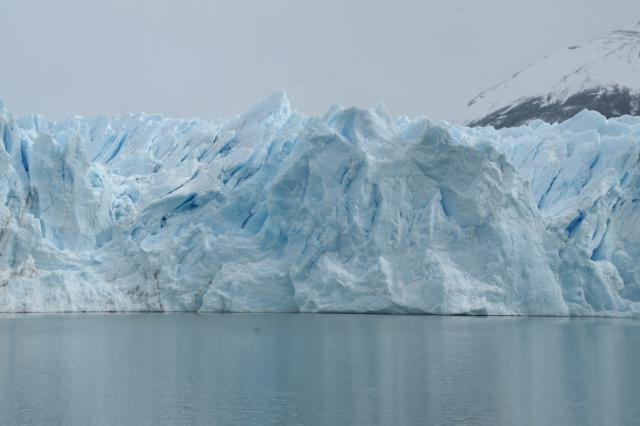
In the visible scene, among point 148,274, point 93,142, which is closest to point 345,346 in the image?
point 148,274

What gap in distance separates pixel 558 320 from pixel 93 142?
2217 cm

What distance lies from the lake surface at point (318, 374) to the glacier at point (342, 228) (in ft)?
9.80

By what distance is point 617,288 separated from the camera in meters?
27.3

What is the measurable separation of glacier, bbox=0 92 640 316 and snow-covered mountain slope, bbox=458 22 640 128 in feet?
99.7

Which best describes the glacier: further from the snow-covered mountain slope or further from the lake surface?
the snow-covered mountain slope

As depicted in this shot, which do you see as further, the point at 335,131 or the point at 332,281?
the point at 335,131

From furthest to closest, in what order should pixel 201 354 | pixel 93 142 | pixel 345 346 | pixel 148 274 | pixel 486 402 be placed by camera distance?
pixel 93 142 → pixel 148 274 → pixel 345 346 → pixel 201 354 → pixel 486 402

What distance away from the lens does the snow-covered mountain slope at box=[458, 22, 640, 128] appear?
60812mm

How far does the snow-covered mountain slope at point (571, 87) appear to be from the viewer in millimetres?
60812

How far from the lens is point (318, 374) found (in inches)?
604

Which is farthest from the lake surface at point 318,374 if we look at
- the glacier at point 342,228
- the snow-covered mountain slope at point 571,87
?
the snow-covered mountain slope at point 571,87

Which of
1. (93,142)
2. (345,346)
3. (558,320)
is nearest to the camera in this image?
(345,346)

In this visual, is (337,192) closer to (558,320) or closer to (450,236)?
(450,236)

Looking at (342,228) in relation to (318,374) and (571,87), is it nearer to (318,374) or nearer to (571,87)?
(318,374)
